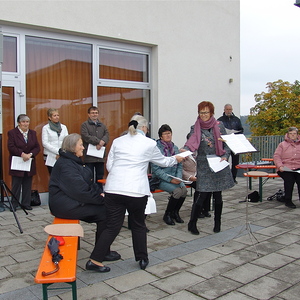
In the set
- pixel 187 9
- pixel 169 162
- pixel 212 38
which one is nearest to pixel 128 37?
pixel 187 9

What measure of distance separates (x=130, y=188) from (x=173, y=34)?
6377 millimetres

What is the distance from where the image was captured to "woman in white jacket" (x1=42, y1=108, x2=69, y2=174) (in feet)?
23.8

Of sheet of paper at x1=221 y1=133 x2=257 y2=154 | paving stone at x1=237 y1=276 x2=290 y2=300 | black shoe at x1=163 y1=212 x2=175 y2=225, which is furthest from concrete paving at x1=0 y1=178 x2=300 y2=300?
sheet of paper at x1=221 y1=133 x2=257 y2=154

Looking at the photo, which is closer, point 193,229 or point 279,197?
point 193,229

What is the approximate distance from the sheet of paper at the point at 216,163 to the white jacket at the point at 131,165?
128 centimetres

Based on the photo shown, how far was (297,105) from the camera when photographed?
113 ft

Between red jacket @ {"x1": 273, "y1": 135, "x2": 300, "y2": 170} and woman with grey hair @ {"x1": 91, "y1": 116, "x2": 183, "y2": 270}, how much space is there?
423 cm

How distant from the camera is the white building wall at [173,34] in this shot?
7.50 meters

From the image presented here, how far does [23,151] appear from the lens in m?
6.96

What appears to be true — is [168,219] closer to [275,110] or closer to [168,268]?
[168,268]

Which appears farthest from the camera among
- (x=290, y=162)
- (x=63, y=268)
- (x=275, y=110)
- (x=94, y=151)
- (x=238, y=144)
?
(x=275, y=110)

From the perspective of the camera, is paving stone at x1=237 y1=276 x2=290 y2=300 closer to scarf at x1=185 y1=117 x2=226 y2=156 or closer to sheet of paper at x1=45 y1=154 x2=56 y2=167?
scarf at x1=185 y1=117 x2=226 y2=156

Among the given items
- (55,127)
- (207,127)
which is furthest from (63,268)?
(55,127)

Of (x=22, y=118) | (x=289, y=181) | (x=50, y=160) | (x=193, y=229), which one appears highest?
(x=22, y=118)
